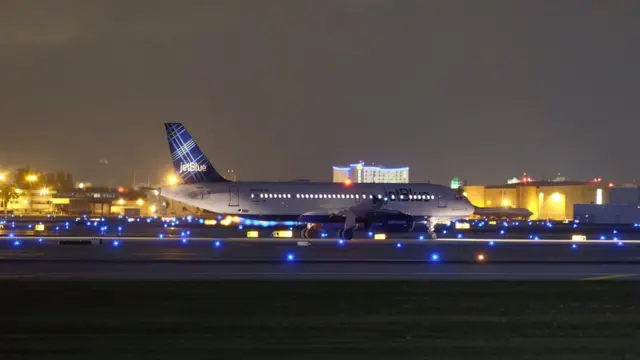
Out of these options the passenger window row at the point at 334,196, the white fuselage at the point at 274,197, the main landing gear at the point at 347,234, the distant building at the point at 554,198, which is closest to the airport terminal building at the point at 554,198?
the distant building at the point at 554,198

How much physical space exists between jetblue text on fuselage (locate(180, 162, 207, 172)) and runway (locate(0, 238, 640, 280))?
16.5m

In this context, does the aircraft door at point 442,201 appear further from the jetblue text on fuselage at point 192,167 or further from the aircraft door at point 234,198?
the jetblue text on fuselage at point 192,167

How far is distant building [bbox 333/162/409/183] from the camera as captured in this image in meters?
137

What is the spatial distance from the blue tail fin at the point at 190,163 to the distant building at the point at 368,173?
7248 centimetres

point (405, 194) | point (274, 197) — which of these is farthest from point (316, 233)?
point (405, 194)

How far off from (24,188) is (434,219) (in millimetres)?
113088

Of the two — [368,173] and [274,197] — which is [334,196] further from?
[368,173]

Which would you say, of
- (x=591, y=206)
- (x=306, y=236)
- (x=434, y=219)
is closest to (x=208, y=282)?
(x=306, y=236)

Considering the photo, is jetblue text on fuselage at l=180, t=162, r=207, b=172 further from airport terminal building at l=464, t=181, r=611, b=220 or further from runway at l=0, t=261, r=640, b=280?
airport terminal building at l=464, t=181, r=611, b=220

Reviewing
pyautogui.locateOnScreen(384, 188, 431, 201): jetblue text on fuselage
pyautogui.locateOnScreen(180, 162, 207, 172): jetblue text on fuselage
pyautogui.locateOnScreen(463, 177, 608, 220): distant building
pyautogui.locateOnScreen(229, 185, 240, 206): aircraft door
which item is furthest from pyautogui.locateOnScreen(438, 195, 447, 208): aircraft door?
pyautogui.locateOnScreen(463, 177, 608, 220): distant building

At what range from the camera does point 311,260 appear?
33844 mm

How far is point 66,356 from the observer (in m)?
14.7

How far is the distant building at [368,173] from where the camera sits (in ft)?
450

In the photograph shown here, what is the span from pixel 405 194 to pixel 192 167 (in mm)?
16762
